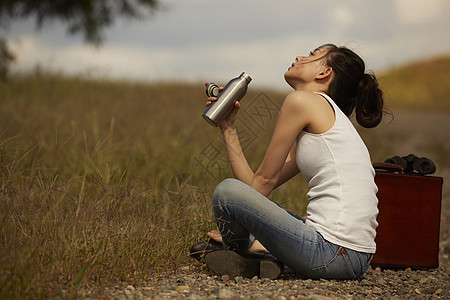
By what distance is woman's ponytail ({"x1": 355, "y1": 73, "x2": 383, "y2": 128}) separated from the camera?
2.67m

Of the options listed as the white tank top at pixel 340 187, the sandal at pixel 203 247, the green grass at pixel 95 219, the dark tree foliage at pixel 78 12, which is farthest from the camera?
the dark tree foliage at pixel 78 12

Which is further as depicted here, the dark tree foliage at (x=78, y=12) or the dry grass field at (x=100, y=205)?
the dark tree foliage at (x=78, y=12)

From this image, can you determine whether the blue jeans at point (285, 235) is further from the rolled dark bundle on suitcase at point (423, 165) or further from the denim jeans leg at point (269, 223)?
the rolled dark bundle on suitcase at point (423, 165)

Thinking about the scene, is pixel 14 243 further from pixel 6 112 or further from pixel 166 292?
pixel 6 112

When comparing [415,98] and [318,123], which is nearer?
[318,123]

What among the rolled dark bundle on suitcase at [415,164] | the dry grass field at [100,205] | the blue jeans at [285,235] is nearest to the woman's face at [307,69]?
the blue jeans at [285,235]

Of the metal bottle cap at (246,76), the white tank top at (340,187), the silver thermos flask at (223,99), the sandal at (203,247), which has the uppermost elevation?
the metal bottle cap at (246,76)

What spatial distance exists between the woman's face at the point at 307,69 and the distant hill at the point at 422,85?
1643 centimetres

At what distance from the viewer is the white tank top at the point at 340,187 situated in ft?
7.70

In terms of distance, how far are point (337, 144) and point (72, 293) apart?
143 centimetres

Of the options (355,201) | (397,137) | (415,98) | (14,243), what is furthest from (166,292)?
(415,98)

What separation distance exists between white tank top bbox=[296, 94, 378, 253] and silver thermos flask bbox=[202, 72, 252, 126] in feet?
1.55

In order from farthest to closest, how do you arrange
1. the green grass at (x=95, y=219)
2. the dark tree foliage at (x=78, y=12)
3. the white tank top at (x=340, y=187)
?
the dark tree foliage at (x=78, y=12) < the white tank top at (x=340, y=187) < the green grass at (x=95, y=219)

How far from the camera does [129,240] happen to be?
2.48 meters
